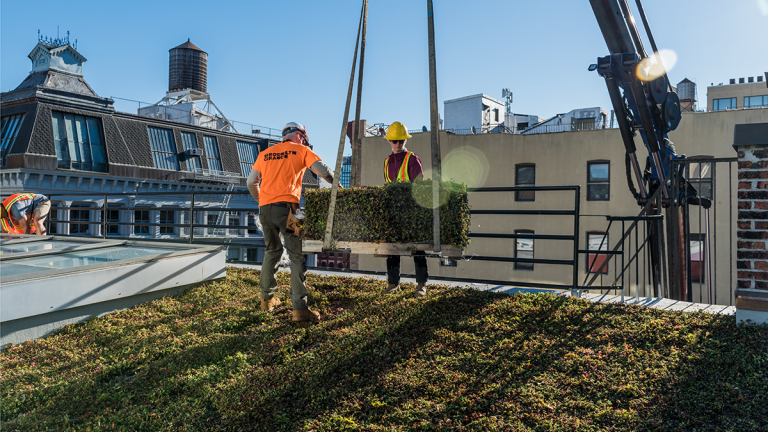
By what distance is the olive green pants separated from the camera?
16.0 feet

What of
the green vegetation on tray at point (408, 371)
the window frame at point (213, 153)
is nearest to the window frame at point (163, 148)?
the window frame at point (213, 153)

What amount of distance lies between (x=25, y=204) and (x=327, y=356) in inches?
325

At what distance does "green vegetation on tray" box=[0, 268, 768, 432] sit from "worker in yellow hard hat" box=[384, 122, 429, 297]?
0.42 m

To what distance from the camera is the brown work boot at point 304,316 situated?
4820 millimetres

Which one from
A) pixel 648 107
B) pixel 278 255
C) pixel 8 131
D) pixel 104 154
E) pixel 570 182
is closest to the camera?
pixel 278 255

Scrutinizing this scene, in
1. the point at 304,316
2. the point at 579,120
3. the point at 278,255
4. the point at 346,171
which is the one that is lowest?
the point at 304,316

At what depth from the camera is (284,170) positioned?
5.03 metres

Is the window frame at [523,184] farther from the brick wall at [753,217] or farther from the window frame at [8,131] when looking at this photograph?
the window frame at [8,131]

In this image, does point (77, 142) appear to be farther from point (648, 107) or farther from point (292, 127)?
point (648, 107)

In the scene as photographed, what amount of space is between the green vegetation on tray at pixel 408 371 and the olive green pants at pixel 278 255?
0.35 metres

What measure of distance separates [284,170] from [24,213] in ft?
23.0

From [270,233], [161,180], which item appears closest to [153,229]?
[161,180]

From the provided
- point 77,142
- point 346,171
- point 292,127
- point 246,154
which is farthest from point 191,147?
point 292,127

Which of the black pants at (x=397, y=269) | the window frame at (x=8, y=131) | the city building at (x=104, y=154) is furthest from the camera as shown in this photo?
the window frame at (x=8, y=131)
